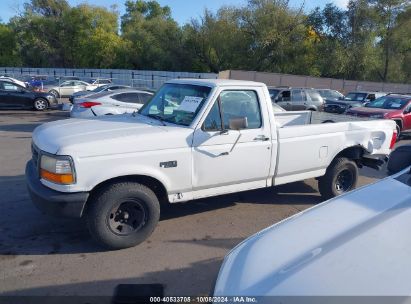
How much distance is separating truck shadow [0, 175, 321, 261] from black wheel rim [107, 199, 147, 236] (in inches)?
13.2

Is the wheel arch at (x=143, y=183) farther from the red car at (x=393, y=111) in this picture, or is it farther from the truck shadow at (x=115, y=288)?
the red car at (x=393, y=111)

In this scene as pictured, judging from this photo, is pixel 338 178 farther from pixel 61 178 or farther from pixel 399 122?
pixel 399 122

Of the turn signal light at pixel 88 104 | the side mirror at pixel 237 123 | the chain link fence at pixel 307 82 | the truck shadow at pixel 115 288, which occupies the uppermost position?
the chain link fence at pixel 307 82

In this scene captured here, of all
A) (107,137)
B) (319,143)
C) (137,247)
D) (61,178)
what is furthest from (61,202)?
(319,143)

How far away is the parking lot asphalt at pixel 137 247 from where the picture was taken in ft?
11.6

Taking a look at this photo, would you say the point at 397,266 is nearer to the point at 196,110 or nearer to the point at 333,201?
the point at 333,201

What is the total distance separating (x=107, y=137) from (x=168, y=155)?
2.25ft

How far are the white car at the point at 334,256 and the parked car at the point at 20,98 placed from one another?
19014mm

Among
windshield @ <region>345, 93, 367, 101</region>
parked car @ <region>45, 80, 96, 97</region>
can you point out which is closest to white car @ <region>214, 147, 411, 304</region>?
windshield @ <region>345, 93, 367, 101</region>

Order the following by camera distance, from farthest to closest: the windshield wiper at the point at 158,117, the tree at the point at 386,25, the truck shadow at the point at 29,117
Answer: the tree at the point at 386,25 → the truck shadow at the point at 29,117 → the windshield wiper at the point at 158,117

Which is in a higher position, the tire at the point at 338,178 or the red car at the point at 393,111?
the red car at the point at 393,111

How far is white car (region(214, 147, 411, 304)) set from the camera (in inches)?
60.1

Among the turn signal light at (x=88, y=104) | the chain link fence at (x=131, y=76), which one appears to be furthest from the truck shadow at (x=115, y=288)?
the chain link fence at (x=131, y=76)

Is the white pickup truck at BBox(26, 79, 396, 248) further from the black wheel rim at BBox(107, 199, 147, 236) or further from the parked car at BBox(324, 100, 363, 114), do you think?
the parked car at BBox(324, 100, 363, 114)
